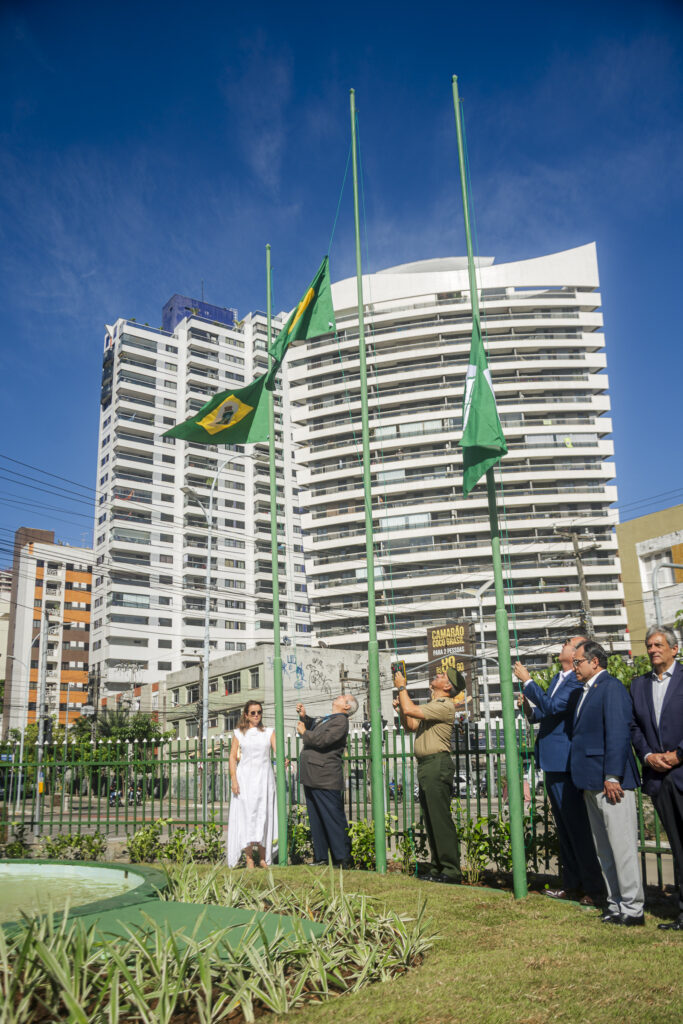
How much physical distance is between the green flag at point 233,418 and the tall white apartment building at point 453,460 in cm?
6710

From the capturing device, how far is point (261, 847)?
33.1 ft

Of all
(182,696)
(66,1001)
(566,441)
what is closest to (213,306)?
(566,441)

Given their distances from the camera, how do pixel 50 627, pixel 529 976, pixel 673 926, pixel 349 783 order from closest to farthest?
pixel 529 976
pixel 673 926
pixel 349 783
pixel 50 627

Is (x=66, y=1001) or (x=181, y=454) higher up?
(x=181, y=454)

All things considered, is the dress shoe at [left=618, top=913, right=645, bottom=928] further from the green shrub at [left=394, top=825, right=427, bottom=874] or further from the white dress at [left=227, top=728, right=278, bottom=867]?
the white dress at [left=227, top=728, right=278, bottom=867]

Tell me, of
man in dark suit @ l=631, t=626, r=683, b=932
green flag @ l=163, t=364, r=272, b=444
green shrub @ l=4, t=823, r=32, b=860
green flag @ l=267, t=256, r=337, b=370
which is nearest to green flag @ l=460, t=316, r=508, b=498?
man in dark suit @ l=631, t=626, r=683, b=932

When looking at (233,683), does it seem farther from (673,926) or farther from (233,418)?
(673,926)

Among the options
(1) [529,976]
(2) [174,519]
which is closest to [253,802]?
(1) [529,976]

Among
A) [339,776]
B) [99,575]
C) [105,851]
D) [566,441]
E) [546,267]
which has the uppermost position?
[546,267]

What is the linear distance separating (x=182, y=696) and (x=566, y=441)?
1875 inches

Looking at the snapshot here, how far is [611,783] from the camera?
5.98 metres

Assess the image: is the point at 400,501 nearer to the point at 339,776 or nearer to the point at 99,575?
the point at 99,575

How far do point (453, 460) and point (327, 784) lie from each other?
79.4 m

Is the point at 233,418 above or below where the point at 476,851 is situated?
above
